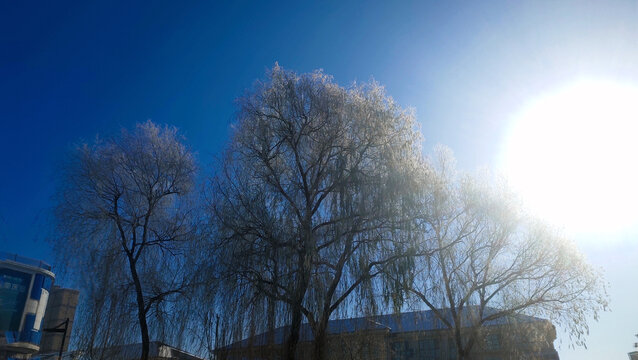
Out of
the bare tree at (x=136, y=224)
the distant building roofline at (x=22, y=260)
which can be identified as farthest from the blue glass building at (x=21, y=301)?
the bare tree at (x=136, y=224)

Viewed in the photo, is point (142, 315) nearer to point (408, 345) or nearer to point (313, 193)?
point (313, 193)

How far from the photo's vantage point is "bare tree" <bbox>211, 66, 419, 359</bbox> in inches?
386

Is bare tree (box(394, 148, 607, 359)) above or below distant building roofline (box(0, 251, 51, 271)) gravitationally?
below

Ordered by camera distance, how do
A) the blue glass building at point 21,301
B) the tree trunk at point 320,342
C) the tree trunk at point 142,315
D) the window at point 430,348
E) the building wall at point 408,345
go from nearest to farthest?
the tree trunk at point 320,342 → the building wall at point 408,345 → the tree trunk at point 142,315 → the window at point 430,348 → the blue glass building at point 21,301

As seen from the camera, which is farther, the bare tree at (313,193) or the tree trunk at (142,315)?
the tree trunk at (142,315)

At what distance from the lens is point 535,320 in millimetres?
15219

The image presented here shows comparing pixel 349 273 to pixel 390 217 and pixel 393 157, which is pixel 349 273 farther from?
pixel 393 157

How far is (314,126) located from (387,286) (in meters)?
4.71

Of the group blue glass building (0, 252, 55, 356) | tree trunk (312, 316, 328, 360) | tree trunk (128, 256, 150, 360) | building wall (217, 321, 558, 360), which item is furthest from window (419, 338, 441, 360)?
blue glass building (0, 252, 55, 356)

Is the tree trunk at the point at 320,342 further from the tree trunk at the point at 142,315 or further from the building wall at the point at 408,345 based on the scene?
the tree trunk at the point at 142,315

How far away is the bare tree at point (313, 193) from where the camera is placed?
981 cm

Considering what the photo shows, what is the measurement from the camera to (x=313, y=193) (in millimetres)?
11492

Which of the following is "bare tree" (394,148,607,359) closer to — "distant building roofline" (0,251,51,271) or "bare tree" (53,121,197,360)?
"bare tree" (53,121,197,360)

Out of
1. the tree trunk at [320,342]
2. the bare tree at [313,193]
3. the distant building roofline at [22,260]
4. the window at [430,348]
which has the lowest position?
the tree trunk at [320,342]
